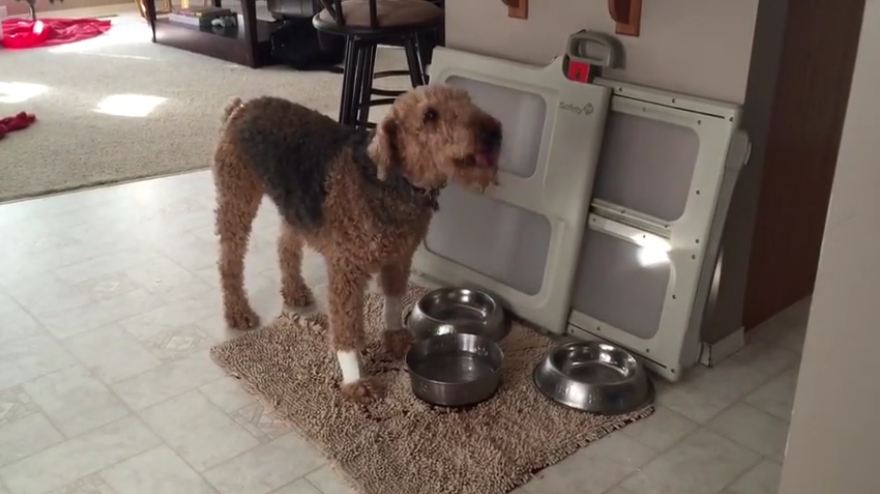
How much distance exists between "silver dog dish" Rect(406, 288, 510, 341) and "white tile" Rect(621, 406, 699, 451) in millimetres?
486

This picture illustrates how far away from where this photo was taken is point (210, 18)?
5.86 meters

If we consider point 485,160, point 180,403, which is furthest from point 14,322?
point 485,160

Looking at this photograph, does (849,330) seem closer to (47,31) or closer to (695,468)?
(695,468)

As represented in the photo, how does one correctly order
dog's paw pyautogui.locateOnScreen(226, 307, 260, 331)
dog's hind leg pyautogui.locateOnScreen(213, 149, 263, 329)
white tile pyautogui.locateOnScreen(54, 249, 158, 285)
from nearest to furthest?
1. dog's hind leg pyautogui.locateOnScreen(213, 149, 263, 329)
2. dog's paw pyautogui.locateOnScreen(226, 307, 260, 331)
3. white tile pyautogui.locateOnScreen(54, 249, 158, 285)

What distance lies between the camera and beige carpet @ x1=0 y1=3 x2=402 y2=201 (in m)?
3.55

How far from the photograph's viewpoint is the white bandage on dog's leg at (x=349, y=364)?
6.35 ft

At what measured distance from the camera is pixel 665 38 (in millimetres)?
1915

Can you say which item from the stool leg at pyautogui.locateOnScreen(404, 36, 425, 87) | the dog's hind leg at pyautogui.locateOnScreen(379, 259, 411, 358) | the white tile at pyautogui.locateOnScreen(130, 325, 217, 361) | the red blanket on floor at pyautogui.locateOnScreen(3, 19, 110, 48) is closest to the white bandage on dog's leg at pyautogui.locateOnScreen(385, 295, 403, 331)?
the dog's hind leg at pyautogui.locateOnScreen(379, 259, 411, 358)

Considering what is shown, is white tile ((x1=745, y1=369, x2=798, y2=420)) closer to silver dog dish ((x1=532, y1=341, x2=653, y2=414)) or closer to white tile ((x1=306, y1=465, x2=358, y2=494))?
silver dog dish ((x1=532, y1=341, x2=653, y2=414))

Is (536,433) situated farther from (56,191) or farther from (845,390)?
(56,191)

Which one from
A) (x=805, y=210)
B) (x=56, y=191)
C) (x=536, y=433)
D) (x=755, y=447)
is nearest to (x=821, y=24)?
(x=805, y=210)

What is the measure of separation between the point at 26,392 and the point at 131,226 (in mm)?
1056

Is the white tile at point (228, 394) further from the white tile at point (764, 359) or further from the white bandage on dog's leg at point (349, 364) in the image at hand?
the white tile at point (764, 359)

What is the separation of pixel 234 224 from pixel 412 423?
746mm
